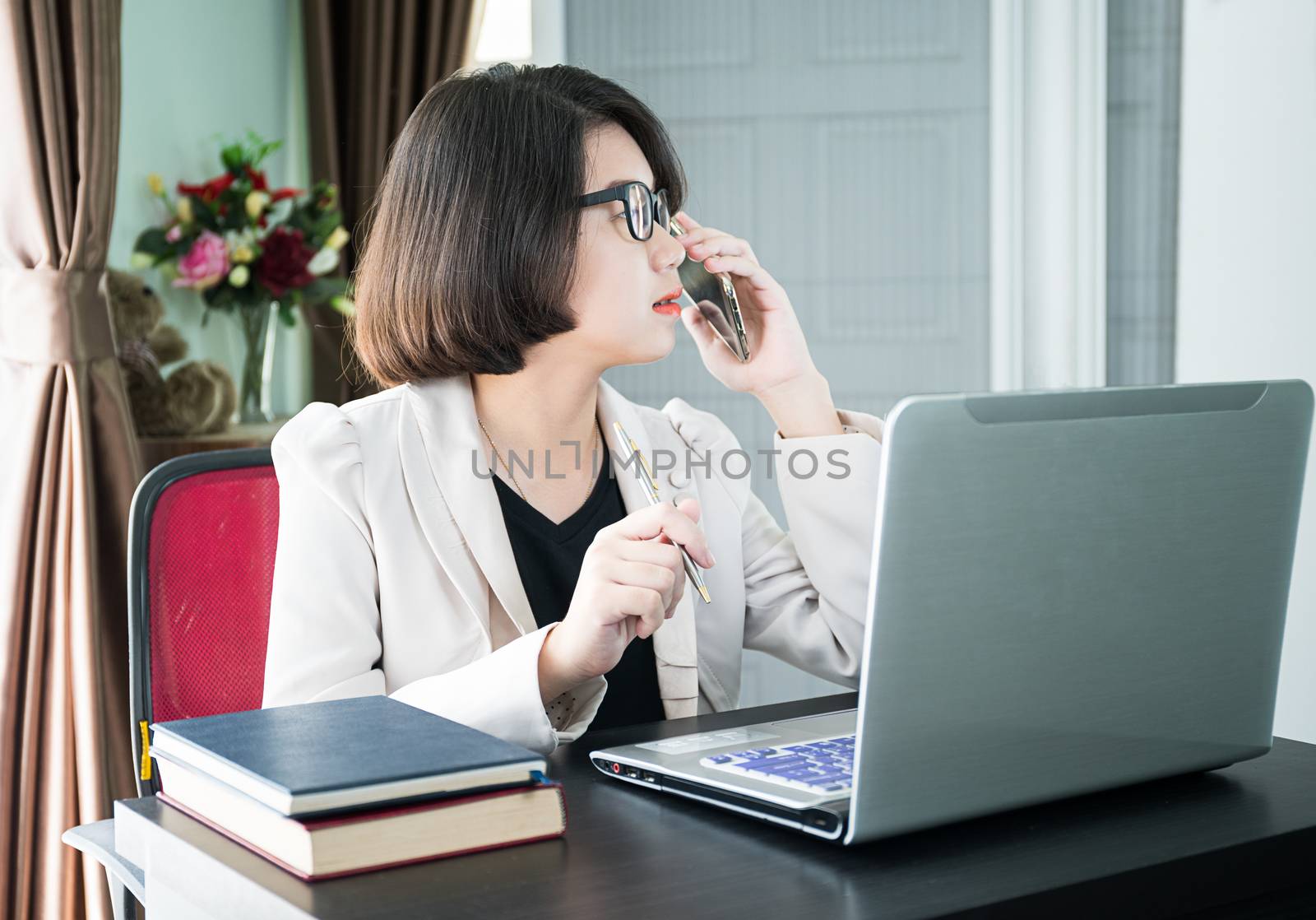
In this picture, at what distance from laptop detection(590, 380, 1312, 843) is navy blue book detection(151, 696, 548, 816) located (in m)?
0.15

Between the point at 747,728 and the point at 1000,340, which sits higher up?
the point at 1000,340

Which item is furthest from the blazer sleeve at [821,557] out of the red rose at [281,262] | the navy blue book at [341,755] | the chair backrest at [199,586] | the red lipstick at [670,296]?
the red rose at [281,262]

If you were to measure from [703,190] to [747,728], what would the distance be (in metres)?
2.34

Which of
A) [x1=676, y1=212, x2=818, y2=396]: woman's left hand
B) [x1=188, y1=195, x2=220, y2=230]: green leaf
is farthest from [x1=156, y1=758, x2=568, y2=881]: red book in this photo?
[x1=188, y1=195, x2=220, y2=230]: green leaf

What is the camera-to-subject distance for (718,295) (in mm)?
1535

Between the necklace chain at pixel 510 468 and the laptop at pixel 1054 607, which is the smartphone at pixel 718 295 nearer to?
the necklace chain at pixel 510 468

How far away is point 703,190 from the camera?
3168 mm

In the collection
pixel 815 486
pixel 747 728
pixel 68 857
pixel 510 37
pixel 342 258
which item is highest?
pixel 510 37

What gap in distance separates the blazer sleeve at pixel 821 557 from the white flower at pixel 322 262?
5.20 ft

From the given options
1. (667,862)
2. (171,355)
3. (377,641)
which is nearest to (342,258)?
(171,355)

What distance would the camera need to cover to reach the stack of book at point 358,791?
0.68m

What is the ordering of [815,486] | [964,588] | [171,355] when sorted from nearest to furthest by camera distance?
[964,588] < [815,486] < [171,355]

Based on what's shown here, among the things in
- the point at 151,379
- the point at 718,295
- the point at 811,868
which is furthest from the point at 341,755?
the point at 151,379

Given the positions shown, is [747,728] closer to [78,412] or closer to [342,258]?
[78,412]
